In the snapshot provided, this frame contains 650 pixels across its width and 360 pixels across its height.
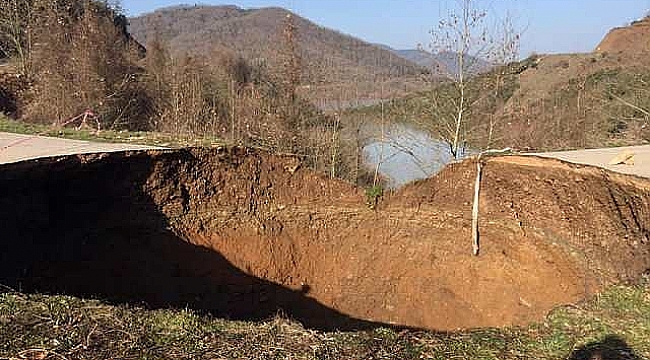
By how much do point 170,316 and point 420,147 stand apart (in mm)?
9918

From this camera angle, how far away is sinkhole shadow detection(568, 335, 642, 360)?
4.60 m

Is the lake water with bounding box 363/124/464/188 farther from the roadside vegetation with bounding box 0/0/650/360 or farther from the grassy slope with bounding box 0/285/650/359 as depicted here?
the grassy slope with bounding box 0/285/650/359

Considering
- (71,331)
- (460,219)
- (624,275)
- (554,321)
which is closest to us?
(71,331)

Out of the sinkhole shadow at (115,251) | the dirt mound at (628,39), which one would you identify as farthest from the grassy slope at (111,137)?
the dirt mound at (628,39)

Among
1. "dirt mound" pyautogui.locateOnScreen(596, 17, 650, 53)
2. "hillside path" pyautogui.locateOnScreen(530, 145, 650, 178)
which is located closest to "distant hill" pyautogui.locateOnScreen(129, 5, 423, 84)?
"hillside path" pyautogui.locateOnScreen(530, 145, 650, 178)

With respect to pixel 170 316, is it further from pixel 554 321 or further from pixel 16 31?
pixel 16 31

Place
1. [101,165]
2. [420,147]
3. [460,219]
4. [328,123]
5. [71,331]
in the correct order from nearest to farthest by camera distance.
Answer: [71,331] < [101,165] < [460,219] < [420,147] < [328,123]

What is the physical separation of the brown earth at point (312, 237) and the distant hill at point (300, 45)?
4843 millimetres

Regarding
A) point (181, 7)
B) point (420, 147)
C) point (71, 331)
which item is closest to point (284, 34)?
point (420, 147)

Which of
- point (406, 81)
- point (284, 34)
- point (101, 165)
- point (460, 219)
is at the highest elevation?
point (284, 34)

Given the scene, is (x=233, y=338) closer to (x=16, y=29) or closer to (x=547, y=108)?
(x=547, y=108)

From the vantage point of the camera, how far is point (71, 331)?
13.7ft

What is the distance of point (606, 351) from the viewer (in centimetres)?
471

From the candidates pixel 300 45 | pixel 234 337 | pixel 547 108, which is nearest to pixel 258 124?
pixel 300 45
